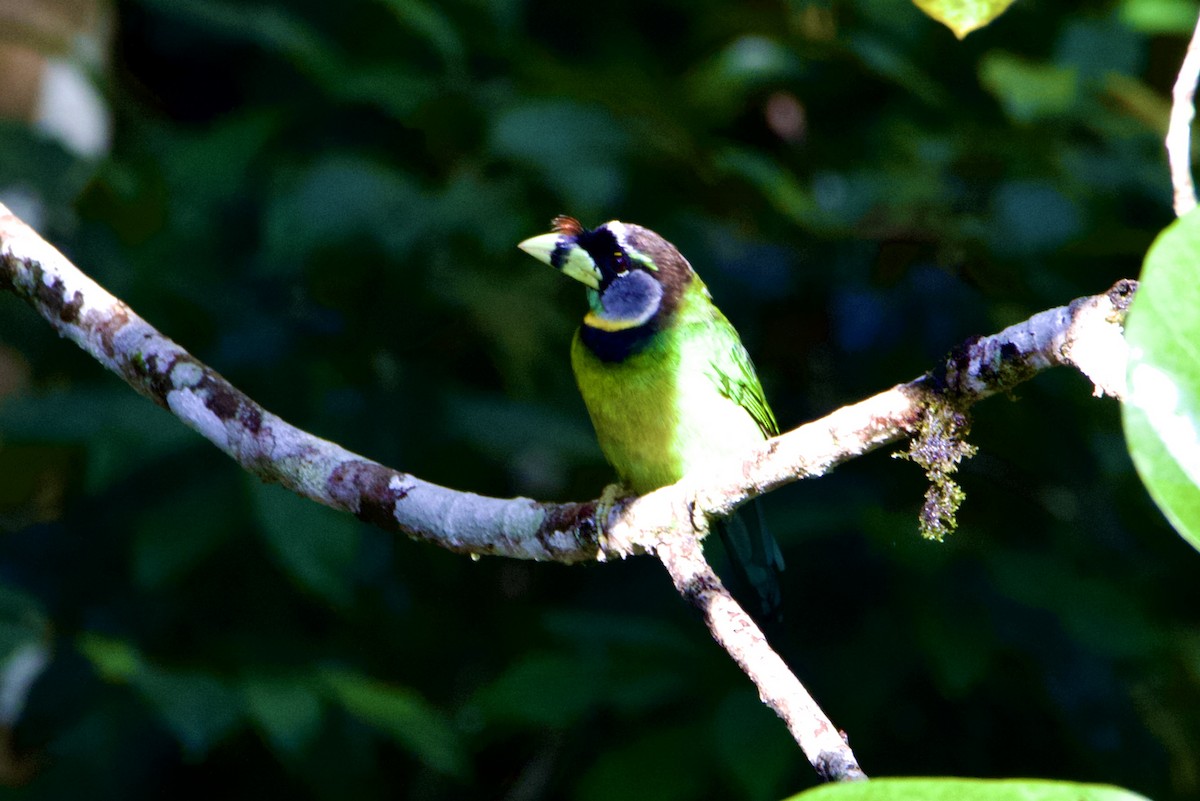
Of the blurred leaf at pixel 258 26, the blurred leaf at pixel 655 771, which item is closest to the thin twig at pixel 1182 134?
the blurred leaf at pixel 655 771

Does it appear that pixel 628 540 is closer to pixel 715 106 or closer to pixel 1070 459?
pixel 1070 459

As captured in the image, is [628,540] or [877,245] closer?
[628,540]

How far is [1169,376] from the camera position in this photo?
908mm

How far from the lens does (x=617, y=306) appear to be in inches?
117

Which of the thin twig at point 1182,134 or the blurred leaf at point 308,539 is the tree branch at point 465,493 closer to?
the thin twig at point 1182,134

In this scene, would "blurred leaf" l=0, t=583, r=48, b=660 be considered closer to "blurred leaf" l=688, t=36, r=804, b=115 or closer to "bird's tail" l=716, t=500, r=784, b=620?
"bird's tail" l=716, t=500, r=784, b=620

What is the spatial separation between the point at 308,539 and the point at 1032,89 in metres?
2.27

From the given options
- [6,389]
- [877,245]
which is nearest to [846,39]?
[877,245]

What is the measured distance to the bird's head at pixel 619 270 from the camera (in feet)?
9.63

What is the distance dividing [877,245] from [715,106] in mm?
765

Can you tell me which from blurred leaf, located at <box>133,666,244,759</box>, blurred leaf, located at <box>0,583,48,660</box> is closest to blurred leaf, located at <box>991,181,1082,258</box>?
blurred leaf, located at <box>133,666,244,759</box>

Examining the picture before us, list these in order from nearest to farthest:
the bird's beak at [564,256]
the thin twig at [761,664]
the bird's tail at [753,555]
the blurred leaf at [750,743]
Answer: the thin twig at [761,664] → the blurred leaf at [750,743] → the bird's beak at [564,256] → the bird's tail at [753,555]

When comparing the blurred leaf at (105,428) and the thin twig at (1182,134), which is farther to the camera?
the blurred leaf at (105,428)

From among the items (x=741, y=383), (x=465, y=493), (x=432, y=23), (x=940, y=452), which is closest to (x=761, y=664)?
(x=940, y=452)
